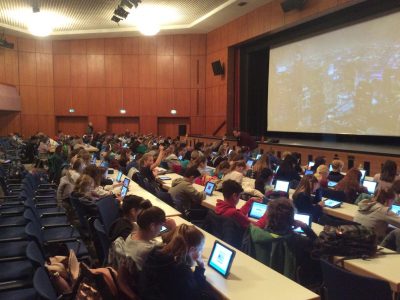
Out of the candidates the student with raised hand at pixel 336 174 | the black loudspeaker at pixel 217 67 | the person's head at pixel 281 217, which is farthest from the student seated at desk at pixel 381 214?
the black loudspeaker at pixel 217 67

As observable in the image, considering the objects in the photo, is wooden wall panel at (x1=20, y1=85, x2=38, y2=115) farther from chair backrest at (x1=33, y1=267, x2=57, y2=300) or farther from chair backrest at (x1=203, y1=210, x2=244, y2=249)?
chair backrest at (x1=33, y1=267, x2=57, y2=300)

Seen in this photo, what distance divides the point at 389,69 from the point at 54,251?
10053mm

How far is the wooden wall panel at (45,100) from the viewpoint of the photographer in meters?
20.0

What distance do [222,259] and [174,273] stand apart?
1.78ft

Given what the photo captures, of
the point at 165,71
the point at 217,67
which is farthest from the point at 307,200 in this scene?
the point at 165,71

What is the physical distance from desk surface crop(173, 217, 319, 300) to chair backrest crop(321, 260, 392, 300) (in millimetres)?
180

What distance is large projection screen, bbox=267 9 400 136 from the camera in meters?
10.2

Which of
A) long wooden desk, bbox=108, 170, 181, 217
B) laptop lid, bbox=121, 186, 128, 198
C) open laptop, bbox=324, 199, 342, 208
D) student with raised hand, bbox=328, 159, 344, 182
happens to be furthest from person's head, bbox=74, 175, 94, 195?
student with raised hand, bbox=328, 159, 344, 182

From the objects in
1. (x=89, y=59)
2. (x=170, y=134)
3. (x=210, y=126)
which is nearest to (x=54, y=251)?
(x=210, y=126)

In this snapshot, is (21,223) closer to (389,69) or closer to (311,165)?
(311,165)

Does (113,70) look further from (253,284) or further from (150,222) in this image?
(253,284)

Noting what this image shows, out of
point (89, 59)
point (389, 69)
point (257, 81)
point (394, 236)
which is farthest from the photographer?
point (89, 59)

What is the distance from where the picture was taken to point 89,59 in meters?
20.0

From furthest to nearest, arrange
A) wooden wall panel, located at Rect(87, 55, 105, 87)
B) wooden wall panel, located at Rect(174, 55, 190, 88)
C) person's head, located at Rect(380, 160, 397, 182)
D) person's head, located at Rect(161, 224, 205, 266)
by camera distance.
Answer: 1. wooden wall panel, located at Rect(87, 55, 105, 87)
2. wooden wall panel, located at Rect(174, 55, 190, 88)
3. person's head, located at Rect(380, 160, 397, 182)
4. person's head, located at Rect(161, 224, 205, 266)
